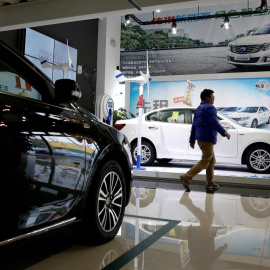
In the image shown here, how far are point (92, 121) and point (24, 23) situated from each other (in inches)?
181

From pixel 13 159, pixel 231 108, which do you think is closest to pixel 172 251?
pixel 13 159

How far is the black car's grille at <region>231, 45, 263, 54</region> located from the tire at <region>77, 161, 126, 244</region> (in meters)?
8.11

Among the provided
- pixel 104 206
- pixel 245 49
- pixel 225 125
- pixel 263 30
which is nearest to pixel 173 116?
pixel 225 125

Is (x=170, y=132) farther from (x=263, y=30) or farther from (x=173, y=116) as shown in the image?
(x=263, y=30)

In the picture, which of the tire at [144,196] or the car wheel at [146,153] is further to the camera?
the car wheel at [146,153]

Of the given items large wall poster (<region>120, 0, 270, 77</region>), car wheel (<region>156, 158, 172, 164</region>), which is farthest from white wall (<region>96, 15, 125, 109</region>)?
car wheel (<region>156, 158, 172, 164</region>)

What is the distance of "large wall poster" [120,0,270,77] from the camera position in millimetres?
9547

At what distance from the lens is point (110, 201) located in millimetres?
2498

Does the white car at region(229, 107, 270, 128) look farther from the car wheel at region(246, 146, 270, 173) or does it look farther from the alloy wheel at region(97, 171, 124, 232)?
the alloy wheel at region(97, 171, 124, 232)

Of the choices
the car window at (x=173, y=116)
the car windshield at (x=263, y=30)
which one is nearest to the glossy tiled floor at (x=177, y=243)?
the car window at (x=173, y=116)

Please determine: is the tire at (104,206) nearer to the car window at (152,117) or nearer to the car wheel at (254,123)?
the car window at (152,117)

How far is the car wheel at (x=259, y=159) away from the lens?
21.7 feet

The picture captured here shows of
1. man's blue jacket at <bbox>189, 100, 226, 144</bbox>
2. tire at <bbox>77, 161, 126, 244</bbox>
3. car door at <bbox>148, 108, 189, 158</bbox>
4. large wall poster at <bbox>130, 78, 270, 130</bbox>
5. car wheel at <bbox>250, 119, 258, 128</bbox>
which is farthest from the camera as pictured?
large wall poster at <bbox>130, 78, 270, 130</bbox>

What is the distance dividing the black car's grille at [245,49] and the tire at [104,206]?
8.11 metres
